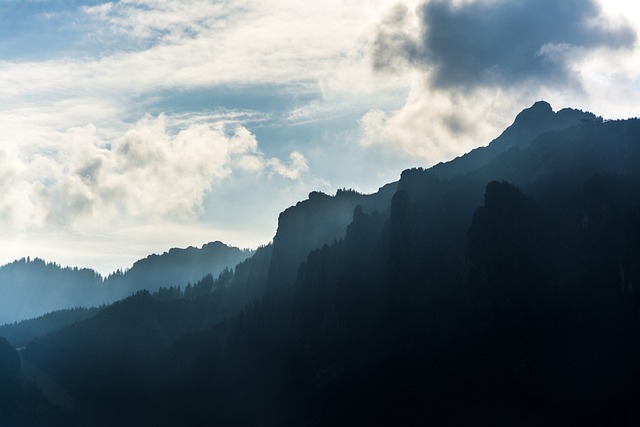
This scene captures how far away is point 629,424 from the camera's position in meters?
170

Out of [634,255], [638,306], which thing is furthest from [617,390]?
[634,255]

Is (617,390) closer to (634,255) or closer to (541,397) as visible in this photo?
(541,397)

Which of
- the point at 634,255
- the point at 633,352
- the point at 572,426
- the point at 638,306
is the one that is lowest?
the point at 572,426

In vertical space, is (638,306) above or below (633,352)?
above

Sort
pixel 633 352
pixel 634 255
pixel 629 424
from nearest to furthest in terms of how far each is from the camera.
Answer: pixel 629 424 → pixel 633 352 → pixel 634 255

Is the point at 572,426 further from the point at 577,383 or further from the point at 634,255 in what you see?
the point at 634,255

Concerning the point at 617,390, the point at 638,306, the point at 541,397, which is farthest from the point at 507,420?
the point at 638,306

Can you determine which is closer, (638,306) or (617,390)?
(617,390)

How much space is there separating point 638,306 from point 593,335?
14043mm

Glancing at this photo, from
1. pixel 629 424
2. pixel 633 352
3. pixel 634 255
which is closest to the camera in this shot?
pixel 629 424

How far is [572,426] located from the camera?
180125 millimetres

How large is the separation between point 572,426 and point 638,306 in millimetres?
38457

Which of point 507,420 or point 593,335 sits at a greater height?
point 593,335

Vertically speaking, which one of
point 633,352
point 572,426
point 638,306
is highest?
point 638,306
